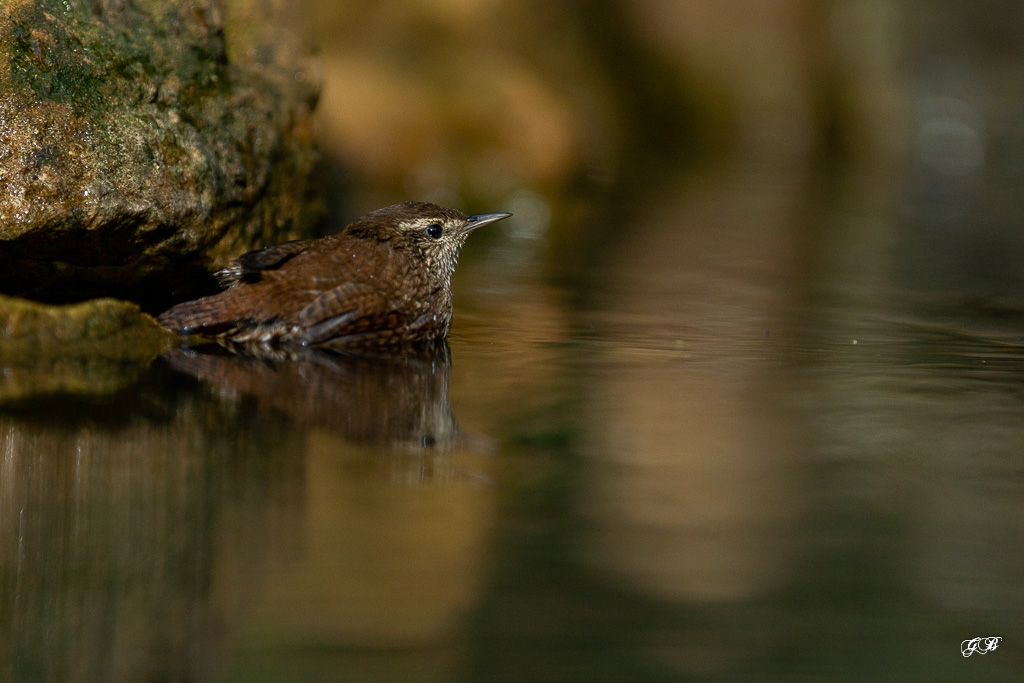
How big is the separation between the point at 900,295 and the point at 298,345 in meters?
3.68

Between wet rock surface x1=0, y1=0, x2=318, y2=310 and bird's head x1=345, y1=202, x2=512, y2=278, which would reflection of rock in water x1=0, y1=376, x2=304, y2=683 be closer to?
wet rock surface x1=0, y1=0, x2=318, y2=310

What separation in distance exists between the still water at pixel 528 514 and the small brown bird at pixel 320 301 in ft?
0.70

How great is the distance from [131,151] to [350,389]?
5.45 feet

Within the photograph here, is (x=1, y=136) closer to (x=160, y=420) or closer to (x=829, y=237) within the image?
(x=160, y=420)

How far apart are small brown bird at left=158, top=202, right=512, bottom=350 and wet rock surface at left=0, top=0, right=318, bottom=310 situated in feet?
1.49

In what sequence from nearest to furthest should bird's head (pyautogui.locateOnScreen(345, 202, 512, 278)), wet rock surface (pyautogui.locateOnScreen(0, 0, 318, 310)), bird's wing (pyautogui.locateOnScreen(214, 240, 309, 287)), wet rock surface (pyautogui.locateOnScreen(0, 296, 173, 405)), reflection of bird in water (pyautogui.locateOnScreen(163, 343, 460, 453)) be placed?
1. reflection of bird in water (pyautogui.locateOnScreen(163, 343, 460, 453))
2. wet rock surface (pyautogui.locateOnScreen(0, 296, 173, 405))
3. wet rock surface (pyautogui.locateOnScreen(0, 0, 318, 310))
4. bird's wing (pyautogui.locateOnScreen(214, 240, 309, 287))
5. bird's head (pyautogui.locateOnScreen(345, 202, 512, 278))

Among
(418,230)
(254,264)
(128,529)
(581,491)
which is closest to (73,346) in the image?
(254,264)

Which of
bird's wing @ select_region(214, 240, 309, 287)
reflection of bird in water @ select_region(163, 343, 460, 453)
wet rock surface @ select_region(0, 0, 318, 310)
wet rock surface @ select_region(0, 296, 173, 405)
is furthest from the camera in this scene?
bird's wing @ select_region(214, 240, 309, 287)

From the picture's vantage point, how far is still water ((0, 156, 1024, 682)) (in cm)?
228

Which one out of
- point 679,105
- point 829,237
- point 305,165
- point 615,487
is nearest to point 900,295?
point 829,237

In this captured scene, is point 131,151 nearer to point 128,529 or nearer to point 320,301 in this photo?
point 320,301

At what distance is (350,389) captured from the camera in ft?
13.8

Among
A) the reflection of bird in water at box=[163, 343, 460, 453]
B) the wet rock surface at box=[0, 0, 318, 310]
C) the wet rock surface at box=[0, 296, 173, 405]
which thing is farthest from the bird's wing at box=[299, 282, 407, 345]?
the wet rock surface at box=[0, 0, 318, 310]

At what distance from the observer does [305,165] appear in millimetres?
6340
